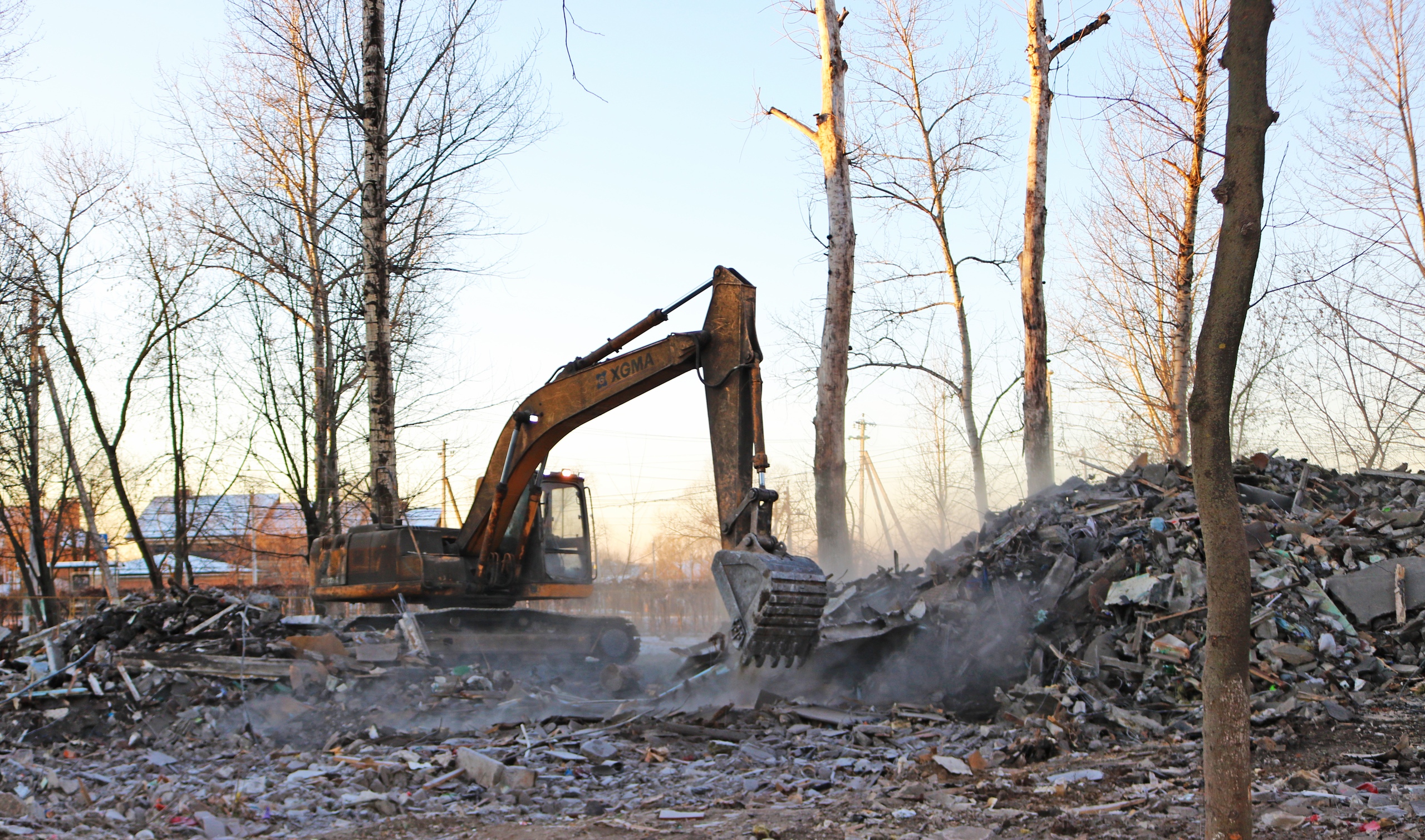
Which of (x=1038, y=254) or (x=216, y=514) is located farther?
(x=216, y=514)

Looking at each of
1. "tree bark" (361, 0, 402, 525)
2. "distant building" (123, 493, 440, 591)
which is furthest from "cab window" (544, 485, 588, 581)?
"distant building" (123, 493, 440, 591)

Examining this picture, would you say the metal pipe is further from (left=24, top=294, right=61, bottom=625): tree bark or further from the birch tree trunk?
(left=24, top=294, right=61, bottom=625): tree bark

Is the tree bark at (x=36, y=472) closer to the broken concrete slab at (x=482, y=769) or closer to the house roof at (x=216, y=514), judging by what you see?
the house roof at (x=216, y=514)

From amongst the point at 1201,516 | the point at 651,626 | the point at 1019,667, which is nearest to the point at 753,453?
the point at 1019,667

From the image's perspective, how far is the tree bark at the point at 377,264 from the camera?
43.6ft

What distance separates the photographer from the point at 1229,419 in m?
3.04

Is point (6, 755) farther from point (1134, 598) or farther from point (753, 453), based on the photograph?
point (1134, 598)

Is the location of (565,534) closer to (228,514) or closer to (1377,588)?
(1377,588)

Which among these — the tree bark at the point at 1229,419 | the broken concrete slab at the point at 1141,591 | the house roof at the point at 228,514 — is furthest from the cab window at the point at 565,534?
the tree bark at the point at 1229,419

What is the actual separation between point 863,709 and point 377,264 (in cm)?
869

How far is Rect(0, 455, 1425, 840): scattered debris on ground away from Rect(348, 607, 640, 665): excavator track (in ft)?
0.83

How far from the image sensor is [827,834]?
15.9ft

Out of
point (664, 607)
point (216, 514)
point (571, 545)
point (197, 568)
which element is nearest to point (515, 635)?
point (571, 545)

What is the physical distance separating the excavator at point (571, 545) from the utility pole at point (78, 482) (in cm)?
1169
